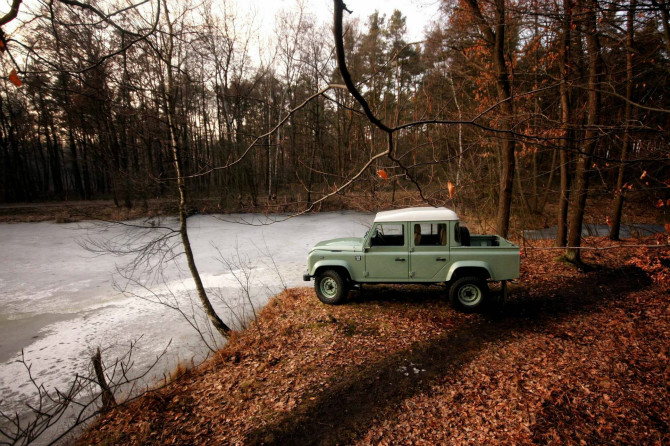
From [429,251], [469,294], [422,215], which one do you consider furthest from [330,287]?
[469,294]

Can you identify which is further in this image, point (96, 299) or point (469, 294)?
point (96, 299)

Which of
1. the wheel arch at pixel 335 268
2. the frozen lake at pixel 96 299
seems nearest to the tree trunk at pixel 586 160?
the wheel arch at pixel 335 268

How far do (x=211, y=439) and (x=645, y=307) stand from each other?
738 centimetres

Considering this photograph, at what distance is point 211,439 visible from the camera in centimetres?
356

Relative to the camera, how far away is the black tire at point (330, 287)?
6496mm

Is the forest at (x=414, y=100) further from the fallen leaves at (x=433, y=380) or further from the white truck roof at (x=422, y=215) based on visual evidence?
the fallen leaves at (x=433, y=380)

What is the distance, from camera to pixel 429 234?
19.9 feet

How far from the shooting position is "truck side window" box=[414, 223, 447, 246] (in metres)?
5.97

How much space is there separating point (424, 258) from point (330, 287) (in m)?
2.06

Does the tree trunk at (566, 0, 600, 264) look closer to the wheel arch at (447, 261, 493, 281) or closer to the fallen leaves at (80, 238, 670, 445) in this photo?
the fallen leaves at (80, 238, 670, 445)

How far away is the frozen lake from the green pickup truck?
2147 mm

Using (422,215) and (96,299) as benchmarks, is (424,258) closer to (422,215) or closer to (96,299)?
(422,215)

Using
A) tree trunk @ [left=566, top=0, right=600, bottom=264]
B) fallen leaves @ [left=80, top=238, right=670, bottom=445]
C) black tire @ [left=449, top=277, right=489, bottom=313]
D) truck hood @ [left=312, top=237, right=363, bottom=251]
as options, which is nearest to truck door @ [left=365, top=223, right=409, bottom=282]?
truck hood @ [left=312, top=237, right=363, bottom=251]

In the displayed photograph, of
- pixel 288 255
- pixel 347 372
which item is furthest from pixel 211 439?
pixel 288 255
